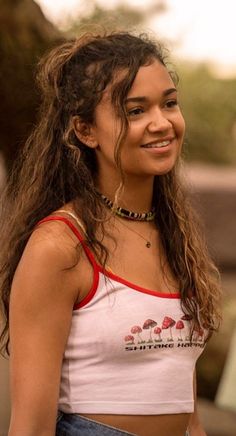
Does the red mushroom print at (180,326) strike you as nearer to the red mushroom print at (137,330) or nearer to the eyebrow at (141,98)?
the red mushroom print at (137,330)

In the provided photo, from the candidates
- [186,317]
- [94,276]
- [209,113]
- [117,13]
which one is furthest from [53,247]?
[209,113]

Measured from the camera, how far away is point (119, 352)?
2.40 metres

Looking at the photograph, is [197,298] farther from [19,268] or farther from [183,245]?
[19,268]

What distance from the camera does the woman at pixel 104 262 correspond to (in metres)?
2.39

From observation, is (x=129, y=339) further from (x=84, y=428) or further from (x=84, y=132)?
(x=84, y=132)

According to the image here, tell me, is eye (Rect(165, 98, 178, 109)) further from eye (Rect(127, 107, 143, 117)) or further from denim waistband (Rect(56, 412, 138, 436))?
denim waistband (Rect(56, 412, 138, 436))

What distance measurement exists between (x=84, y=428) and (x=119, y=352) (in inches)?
7.3

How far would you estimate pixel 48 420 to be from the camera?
239 cm

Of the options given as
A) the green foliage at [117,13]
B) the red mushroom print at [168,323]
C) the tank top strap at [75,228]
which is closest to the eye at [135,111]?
the tank top strap at [75,228]

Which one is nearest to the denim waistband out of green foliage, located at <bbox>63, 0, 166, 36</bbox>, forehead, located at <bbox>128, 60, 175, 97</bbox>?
forehead, located at <bbox>128, 60, 175, 97</bbox>

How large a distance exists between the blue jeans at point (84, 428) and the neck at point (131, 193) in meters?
0.50

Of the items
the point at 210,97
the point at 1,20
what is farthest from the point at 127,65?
the point at 210,97

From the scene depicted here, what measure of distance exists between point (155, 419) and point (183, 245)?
0.46 metres

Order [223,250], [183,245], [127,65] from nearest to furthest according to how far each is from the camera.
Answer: [127,65]
[183,245]
[223,250]
